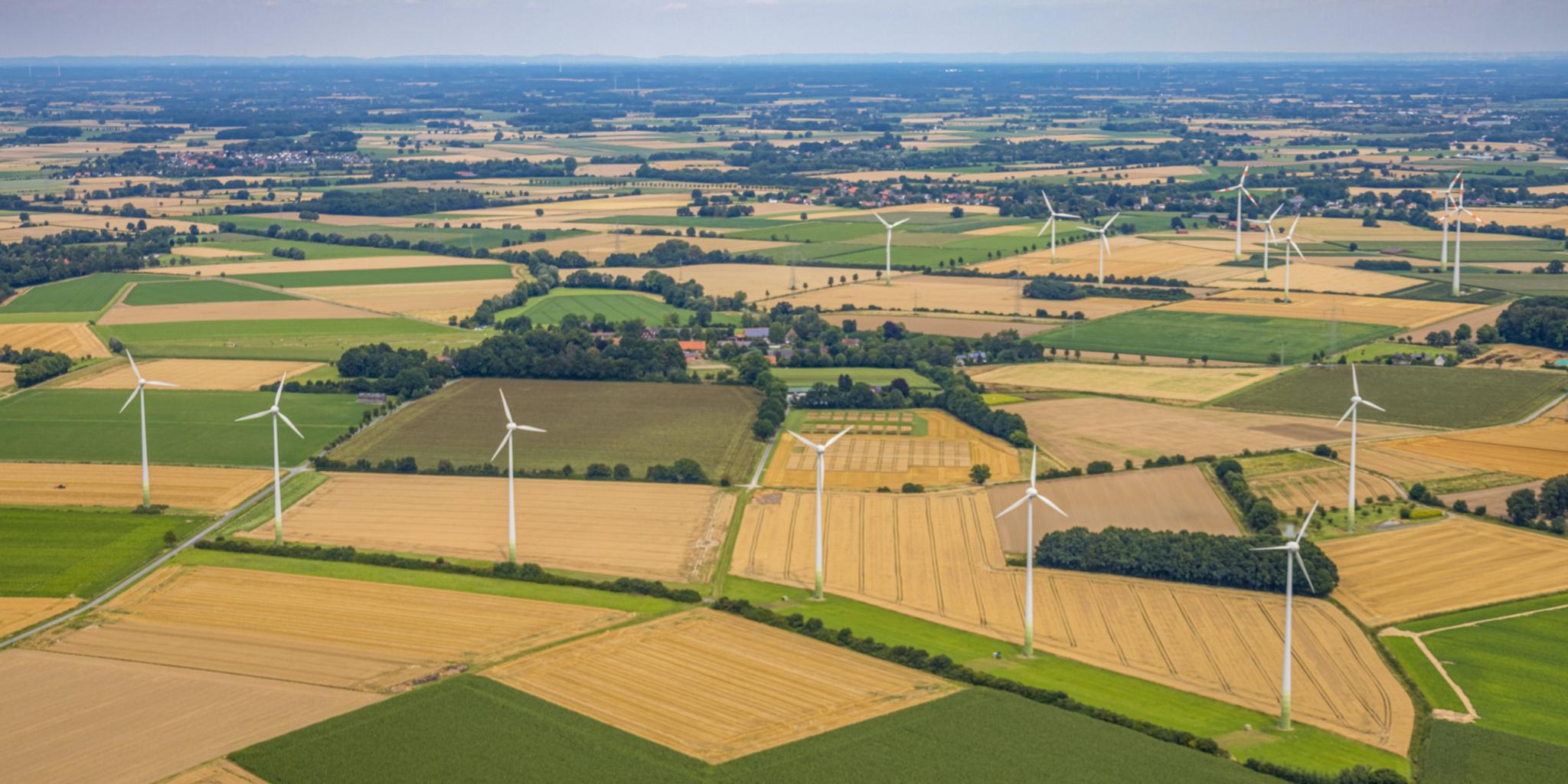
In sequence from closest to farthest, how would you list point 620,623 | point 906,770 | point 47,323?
point 906,770 → point 620,623 → point 47,323

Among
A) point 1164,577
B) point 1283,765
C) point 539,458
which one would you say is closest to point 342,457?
point 539,458

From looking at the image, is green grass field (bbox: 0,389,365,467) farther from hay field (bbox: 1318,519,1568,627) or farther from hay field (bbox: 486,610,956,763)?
hay field (bbox: 1318,519,1568,627)

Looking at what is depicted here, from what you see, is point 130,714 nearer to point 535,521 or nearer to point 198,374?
point 535,521

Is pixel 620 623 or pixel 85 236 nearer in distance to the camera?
pixel 620 623

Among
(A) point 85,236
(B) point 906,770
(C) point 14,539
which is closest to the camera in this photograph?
(B) point 906,770

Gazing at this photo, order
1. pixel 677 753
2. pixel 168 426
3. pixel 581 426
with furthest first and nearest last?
1. pixel 168 426
2. pixel 581 426
3. pixel 677 753

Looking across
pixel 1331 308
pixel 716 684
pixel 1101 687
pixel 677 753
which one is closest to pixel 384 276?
pixel 1331 308

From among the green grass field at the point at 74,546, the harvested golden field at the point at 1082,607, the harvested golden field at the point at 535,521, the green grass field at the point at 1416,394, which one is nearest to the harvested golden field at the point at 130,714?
the green grass field at the point at 74,546

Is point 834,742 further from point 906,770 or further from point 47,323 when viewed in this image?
point 47,323
